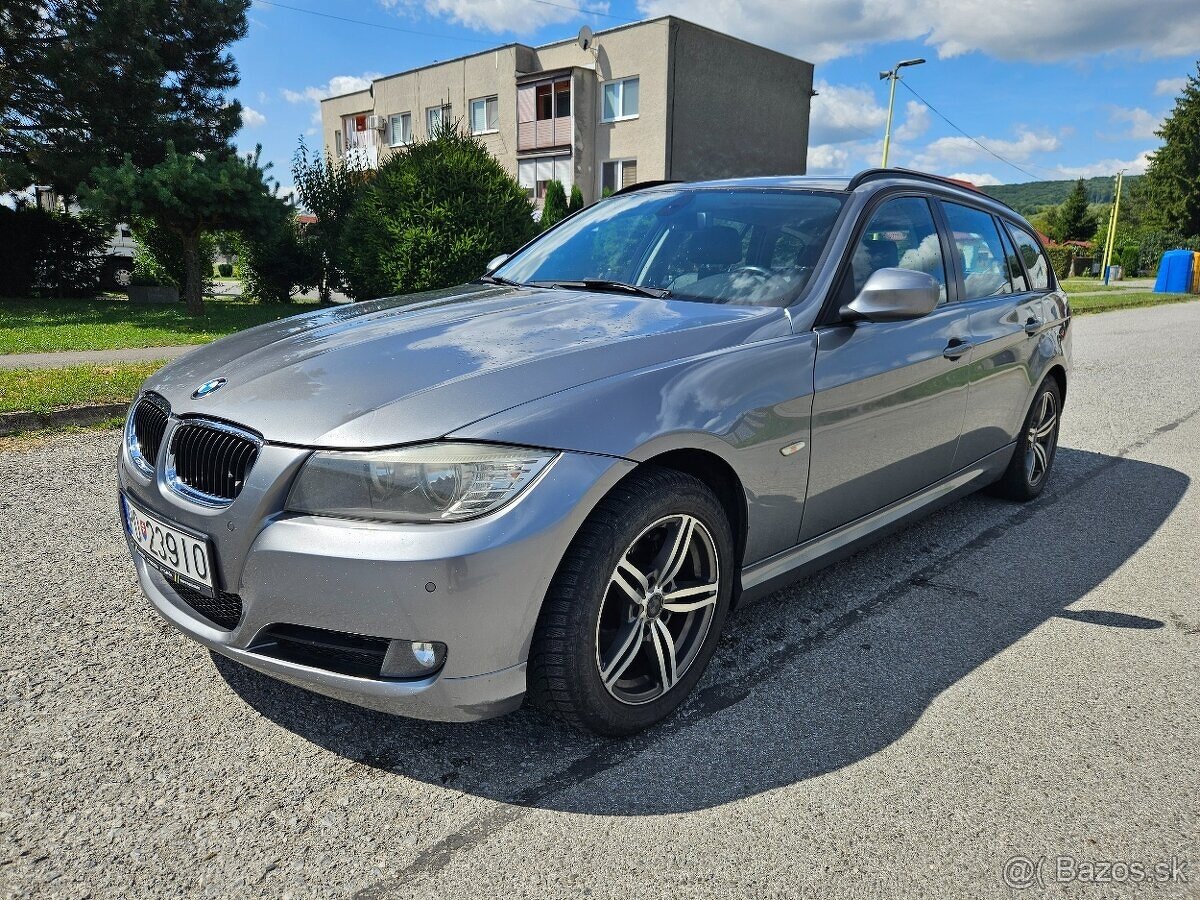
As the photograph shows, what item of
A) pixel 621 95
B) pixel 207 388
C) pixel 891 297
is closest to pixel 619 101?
pixel 621 95

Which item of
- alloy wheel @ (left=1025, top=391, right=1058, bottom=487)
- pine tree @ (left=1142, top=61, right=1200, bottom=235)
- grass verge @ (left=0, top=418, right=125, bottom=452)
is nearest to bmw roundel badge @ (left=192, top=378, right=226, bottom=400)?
grass verge @ (left=0, top=418, right=125, bottom=452)

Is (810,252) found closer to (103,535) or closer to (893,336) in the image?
(893,336)

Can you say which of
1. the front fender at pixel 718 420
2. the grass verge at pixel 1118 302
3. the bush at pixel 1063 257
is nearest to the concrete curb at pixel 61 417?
the front fender at pixel 718 420

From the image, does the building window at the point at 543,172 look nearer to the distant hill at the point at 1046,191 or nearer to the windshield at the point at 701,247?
the windshield at the point at 701,247

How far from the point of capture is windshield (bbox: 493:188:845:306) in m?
3.13

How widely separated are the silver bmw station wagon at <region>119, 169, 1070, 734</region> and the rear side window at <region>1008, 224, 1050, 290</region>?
1.30m

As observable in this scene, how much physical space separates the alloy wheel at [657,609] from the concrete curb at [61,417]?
5297mm

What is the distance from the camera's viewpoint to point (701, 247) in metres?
3.38

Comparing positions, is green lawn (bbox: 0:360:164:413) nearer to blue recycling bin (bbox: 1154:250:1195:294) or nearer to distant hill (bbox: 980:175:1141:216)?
blue recycling bin (bbox: 1154:250:1195:294)

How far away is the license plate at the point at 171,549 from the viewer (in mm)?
2223

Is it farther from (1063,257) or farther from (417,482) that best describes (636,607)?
(1063,257)

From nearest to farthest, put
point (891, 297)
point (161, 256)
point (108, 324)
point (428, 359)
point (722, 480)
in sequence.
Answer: point (428, 359) < point (722, 480) < point (891, 297) < point (108, 324) < point (161, 256)

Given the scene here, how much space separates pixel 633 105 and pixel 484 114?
8.19 meters

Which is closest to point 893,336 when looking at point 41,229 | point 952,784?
point 952,784
